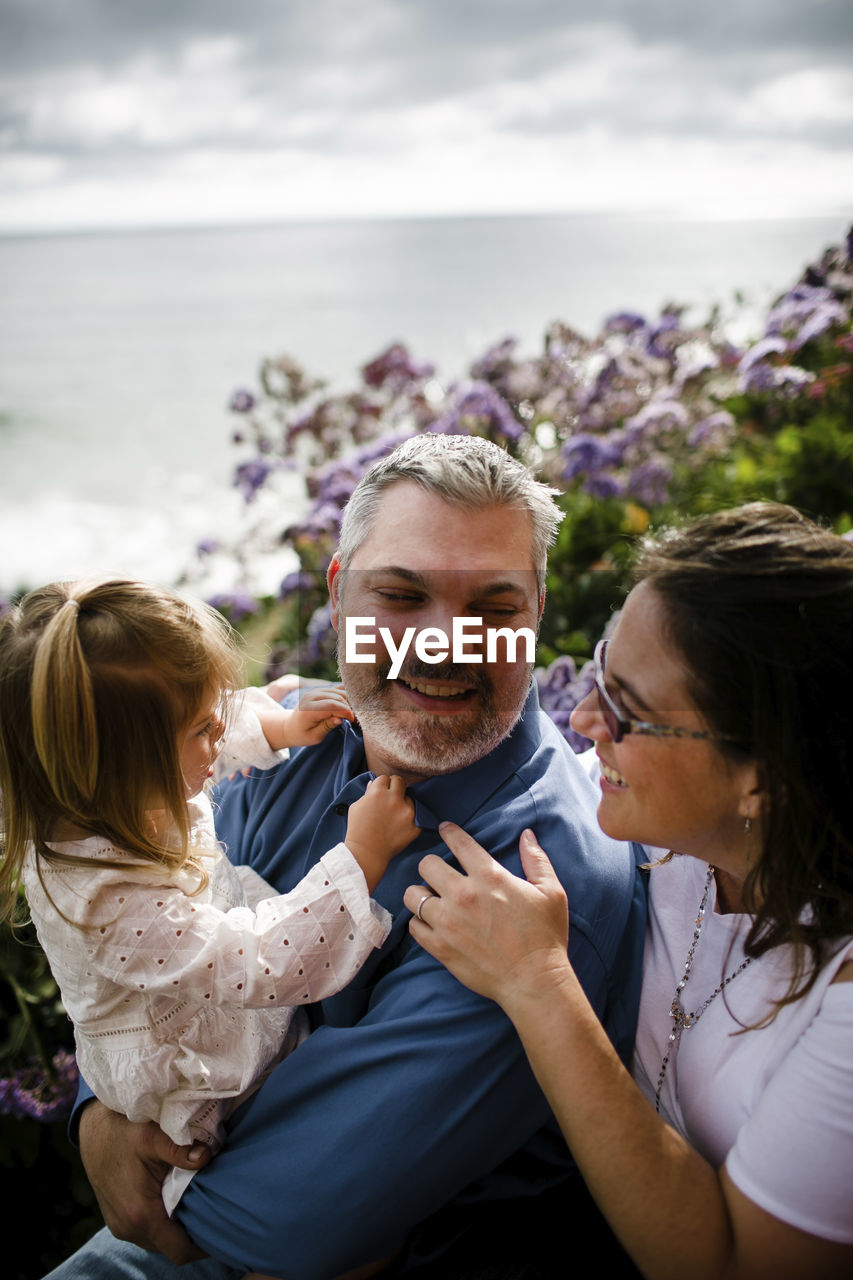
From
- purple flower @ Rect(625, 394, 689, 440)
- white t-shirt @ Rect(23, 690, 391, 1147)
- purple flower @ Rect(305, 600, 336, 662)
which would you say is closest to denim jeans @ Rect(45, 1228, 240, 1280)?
white t-shirt @ Rect(23, 690, 391, 1147)

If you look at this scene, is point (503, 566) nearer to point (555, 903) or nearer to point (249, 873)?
point (555, 903)

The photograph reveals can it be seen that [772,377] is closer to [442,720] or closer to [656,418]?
[656,418]

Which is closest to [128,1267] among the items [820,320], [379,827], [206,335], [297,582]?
[379,827]

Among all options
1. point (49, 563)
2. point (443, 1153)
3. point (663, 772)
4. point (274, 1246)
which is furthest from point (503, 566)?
point (49, 563)

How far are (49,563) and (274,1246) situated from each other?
8.20 metres

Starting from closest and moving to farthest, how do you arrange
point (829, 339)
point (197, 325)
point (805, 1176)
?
1. point (805, 1176)
2. point (829, 339)
3. point (197, 325)

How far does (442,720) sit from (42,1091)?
178 cm

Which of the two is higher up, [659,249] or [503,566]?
[659,249]

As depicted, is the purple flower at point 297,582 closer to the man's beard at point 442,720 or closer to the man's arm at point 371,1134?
the man's beard at point 442,720

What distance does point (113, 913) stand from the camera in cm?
165

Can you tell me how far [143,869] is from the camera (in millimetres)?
1687

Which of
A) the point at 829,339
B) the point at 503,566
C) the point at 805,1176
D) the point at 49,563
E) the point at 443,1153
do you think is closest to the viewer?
the point at 805,1176

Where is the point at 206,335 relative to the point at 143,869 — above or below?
above

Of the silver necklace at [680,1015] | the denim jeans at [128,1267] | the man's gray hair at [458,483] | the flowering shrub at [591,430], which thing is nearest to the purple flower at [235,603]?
the flowering shrub at [591,430]
